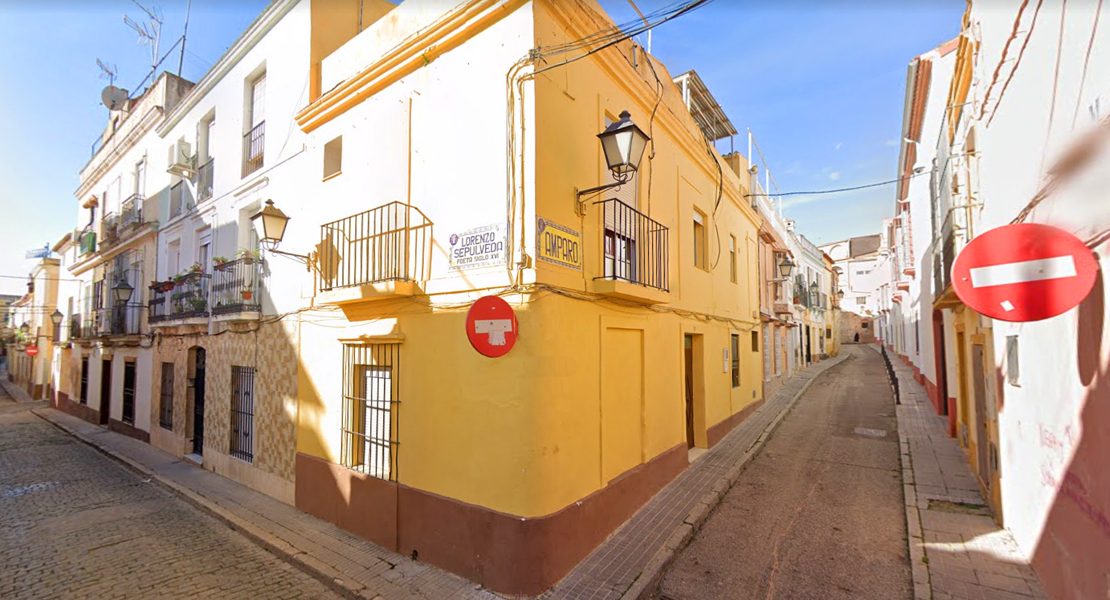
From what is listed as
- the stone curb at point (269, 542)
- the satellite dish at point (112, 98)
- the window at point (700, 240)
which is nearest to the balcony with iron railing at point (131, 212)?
the satellite dish at point (112, 98)

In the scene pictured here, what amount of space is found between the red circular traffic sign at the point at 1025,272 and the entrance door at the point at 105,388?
19866mm

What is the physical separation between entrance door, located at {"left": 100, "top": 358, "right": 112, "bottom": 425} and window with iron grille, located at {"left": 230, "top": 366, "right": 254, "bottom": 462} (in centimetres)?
954

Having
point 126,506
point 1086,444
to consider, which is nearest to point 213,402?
point 126,506

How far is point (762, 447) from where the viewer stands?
9133mm

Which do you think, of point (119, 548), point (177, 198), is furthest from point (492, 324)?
point (177, 198)

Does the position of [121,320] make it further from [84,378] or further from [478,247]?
[478,247]

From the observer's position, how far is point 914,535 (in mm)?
5328

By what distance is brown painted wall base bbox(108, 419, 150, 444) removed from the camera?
11.7m

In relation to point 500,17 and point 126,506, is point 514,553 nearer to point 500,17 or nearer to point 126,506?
point 500,17

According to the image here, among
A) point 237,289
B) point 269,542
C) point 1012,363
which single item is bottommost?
point 269,542

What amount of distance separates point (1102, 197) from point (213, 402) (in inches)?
A: 471

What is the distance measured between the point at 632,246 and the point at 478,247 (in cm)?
251

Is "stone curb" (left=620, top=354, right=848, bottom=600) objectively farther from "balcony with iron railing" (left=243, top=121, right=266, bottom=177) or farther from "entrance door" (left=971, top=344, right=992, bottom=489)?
"balcony with iron railing" (left=243, top=121, right=266, bottom=177)

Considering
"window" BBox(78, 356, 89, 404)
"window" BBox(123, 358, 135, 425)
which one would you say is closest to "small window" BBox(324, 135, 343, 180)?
"window" BBox(123, 358, 135, 425)
